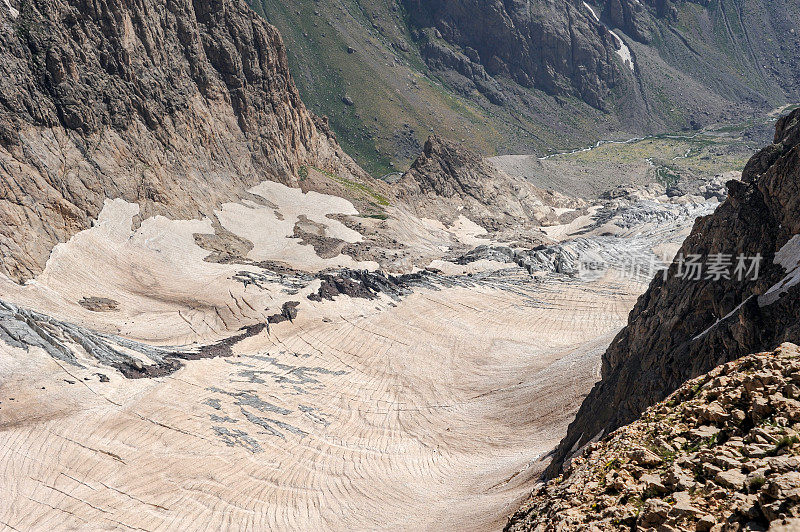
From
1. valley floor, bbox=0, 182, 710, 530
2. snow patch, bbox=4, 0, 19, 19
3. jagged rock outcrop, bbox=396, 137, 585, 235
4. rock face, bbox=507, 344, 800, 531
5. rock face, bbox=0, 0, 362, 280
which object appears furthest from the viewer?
jagged rock outcrop, bbox=396, 137, 585, 235

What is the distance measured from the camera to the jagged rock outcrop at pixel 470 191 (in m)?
123

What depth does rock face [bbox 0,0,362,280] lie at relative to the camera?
Answer: 64250mm

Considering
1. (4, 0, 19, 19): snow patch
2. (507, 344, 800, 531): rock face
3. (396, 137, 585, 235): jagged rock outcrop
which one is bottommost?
(507, 344, 800, 531): rock face

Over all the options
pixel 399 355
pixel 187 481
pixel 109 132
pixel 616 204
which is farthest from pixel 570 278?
pixel 616 204

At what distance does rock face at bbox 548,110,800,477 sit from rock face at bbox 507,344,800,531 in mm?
6119

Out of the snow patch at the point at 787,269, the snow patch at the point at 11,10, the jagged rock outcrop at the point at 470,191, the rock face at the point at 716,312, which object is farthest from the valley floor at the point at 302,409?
the jagged rock outcrop at the point at 470,191

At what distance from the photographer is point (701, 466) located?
11570mm

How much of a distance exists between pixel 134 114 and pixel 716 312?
7559 cm

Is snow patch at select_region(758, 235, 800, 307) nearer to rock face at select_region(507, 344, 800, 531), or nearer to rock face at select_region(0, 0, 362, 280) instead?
rock face at select_region(507, 344, 800, 531)

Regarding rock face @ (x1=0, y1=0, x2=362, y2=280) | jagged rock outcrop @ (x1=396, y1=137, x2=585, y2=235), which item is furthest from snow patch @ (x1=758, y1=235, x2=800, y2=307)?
jagged rock outcrop @ (x1=396, y1=137, x2=585, y2=235)

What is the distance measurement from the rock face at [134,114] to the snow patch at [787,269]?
55.7 metres

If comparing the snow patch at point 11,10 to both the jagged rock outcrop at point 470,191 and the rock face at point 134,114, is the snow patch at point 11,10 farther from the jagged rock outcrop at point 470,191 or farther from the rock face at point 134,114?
the jagged rock outcrop at point 470,191

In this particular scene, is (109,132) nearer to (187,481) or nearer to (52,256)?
(52,256)

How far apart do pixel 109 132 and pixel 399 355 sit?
49085 mm
